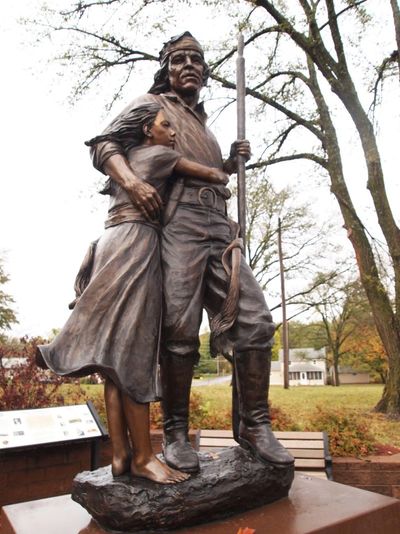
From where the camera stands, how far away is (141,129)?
3018mm

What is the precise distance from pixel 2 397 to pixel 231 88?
825 cm

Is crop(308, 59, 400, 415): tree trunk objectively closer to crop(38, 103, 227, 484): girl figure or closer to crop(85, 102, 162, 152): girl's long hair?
crop(85, 102, 162, 152): girl's long hair

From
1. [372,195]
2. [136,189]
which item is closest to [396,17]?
[372,195]

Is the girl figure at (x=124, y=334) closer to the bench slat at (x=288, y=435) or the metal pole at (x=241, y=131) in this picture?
the metal pole at (x=241, y=131)

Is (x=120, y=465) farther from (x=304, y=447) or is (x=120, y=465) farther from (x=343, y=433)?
(x=343, y=433)

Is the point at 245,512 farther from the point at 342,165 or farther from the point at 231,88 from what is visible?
the point at 231,88

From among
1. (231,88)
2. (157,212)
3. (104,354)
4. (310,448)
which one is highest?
(231,88)

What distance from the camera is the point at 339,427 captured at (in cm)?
557

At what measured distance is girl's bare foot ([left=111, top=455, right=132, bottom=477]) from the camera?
254 cm

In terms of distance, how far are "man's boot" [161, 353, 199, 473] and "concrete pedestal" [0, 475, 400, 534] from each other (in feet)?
1.52

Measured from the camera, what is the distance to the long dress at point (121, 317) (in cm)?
247

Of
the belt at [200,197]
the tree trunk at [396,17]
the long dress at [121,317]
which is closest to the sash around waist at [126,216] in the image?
the long dress at [121,317]

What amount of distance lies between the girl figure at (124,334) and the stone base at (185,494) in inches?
3.4

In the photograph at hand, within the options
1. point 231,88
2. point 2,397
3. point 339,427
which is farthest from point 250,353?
point 231,88
